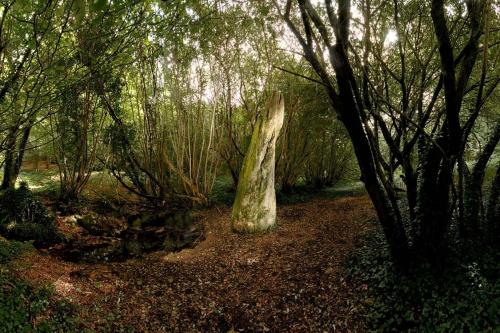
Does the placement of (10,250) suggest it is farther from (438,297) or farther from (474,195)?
(474,195)

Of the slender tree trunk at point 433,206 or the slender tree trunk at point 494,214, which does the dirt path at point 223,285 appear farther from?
the slender tree trunk at point 494,214

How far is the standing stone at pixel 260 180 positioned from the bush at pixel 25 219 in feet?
11.3

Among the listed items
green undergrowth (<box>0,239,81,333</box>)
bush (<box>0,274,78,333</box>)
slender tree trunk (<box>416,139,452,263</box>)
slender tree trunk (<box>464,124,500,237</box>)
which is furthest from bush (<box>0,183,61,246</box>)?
slender tree trunk (<box>464,124,500,237</box>)

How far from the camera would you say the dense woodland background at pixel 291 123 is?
2965mm

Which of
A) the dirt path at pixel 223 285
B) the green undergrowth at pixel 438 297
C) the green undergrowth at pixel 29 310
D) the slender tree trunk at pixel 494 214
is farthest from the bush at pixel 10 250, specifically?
the slender tree trunk at pixel 494 214

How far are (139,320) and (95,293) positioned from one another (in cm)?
77

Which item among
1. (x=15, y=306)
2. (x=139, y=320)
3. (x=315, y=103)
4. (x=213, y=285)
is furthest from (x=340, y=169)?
(x=15, y=306)

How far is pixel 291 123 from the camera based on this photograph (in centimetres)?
939

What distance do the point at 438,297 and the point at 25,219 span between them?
6.41 m

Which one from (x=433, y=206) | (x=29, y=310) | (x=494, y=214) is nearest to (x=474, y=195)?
(x=494, y=214)

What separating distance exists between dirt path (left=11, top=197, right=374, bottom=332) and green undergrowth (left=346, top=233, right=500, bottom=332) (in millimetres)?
307

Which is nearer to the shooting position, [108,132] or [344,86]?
[344,86]

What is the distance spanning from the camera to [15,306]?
10.3ft

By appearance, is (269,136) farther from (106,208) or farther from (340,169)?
(340,169)
